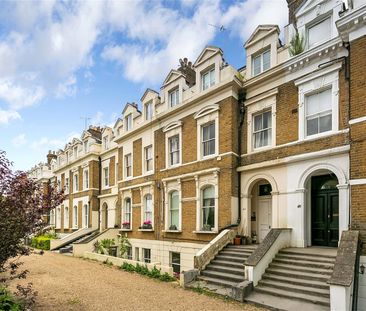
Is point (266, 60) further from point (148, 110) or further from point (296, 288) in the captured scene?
point (296, 288)

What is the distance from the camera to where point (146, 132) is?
1964cm

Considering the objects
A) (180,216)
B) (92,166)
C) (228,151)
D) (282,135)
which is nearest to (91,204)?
(92,166)

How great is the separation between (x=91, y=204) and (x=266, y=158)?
707 inches

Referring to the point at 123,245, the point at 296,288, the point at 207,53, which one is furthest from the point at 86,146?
the point at 296,288

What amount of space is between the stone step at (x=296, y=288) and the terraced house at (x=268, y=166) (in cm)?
3

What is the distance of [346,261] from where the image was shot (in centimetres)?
798

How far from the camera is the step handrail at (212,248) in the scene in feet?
38.5

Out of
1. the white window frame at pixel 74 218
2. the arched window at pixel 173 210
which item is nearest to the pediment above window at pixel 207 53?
the arched window at pixel 173 210

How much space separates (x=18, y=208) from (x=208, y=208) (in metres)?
9.32

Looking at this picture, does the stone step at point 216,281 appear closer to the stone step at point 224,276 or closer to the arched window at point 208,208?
the stone step at point 224,276

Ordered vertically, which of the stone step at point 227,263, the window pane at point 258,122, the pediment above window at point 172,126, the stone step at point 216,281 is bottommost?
the stone step at point 216,281

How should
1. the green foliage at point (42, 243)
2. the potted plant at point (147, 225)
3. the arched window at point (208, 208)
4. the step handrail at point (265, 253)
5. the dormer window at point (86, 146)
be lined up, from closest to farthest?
the step handrail at point (265, 253) → the arched window at point (208, 208) → the potted plant at point (147, 225) → the green foliage at point (42, 243) → the dormer window at point (86, 146)

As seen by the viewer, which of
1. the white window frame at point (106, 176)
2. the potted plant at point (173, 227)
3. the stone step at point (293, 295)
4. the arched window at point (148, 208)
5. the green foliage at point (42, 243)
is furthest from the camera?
the white window frame at point (106, 176)

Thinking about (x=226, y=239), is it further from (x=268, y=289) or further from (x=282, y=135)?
(x=282, y=135)
